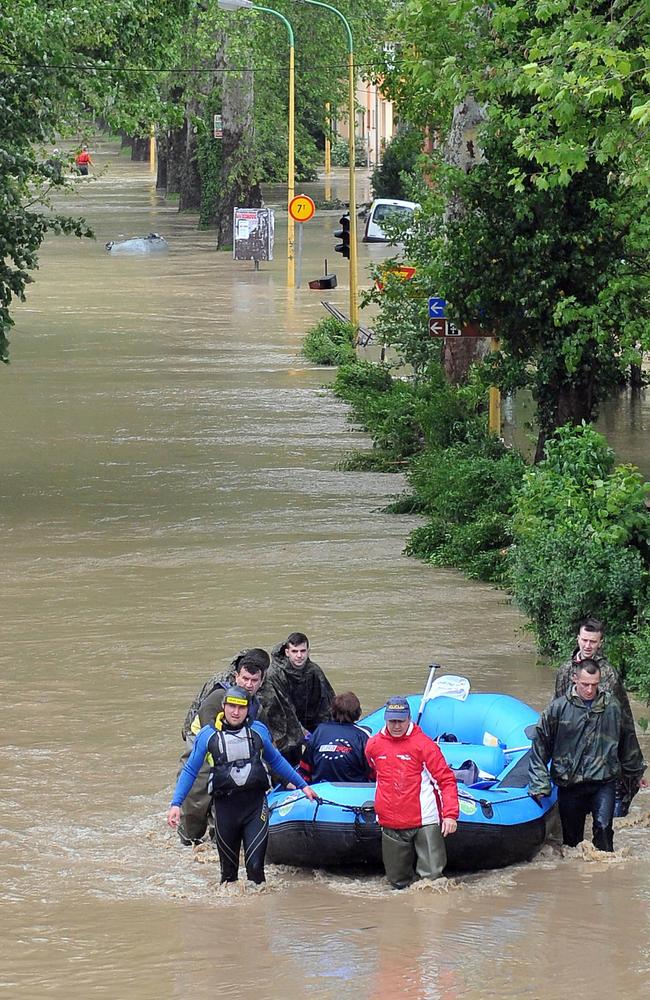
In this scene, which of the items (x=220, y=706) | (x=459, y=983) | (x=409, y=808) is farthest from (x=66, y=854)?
(x=459, y=983)

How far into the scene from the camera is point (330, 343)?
36.6 m

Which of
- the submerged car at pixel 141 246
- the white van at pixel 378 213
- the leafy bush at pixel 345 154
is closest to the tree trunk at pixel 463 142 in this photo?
the white van at pixel 378 213

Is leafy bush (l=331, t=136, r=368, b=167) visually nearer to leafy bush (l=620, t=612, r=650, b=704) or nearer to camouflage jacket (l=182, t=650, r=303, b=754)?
leafy bush (l=620, t=612, r=650, b=704)

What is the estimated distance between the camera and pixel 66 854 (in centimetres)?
1145

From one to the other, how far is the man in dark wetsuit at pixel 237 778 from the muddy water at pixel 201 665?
29 centimetres

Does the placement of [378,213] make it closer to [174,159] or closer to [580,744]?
[174,159]

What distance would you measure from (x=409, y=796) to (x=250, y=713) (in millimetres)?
1018

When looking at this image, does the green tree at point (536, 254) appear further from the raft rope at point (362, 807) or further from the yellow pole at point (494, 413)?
the raft rope at point (362, 807)

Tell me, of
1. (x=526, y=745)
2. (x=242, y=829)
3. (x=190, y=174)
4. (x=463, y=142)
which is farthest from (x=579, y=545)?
(x=190, y=174)

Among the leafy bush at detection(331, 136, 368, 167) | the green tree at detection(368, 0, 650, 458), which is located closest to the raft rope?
the green tree at detection(368, 0, 650, 458)

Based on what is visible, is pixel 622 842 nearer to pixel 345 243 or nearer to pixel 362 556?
pixel 362 556

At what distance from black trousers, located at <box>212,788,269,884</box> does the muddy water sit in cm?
20

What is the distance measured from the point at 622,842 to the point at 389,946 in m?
2.28

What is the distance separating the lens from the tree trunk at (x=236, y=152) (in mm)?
57062
